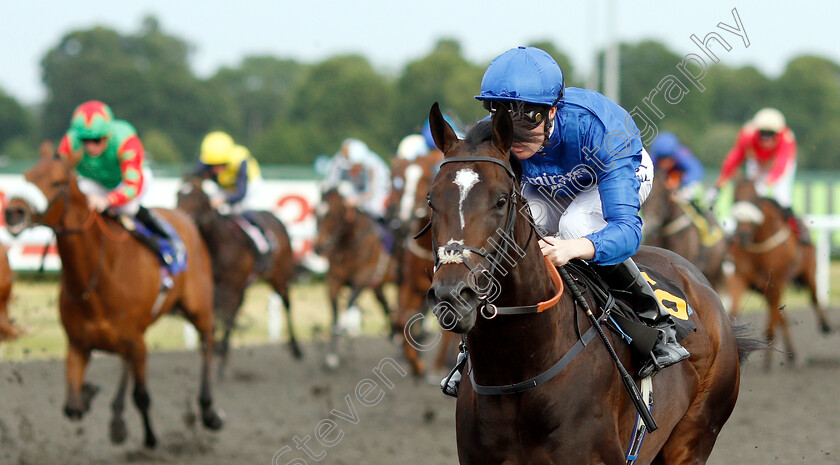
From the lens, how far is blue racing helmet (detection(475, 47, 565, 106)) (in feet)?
9.00

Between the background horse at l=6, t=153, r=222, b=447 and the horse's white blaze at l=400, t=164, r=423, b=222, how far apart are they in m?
2.40

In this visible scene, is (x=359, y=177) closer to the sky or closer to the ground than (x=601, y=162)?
closer to the ground

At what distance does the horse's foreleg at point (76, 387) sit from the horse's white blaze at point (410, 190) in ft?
10.1

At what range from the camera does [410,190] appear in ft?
26.6

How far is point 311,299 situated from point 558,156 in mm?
12297

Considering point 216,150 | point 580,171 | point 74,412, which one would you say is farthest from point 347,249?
point 580,171

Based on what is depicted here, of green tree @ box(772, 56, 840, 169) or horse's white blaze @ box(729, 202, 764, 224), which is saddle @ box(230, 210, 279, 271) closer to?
horse's white blaze @ box(729, 202, 764, 224)

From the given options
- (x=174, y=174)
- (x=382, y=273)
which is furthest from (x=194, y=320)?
(x=174, y=174)

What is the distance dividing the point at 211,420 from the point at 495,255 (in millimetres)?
4610

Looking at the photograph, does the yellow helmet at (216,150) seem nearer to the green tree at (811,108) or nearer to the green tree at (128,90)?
the green tree at (811,108)

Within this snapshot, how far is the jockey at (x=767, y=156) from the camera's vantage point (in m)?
9.87

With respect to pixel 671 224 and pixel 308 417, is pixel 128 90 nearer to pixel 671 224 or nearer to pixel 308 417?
pixel 671 224

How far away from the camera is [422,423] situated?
682cm

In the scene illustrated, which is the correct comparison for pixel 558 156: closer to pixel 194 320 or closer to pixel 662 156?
pixel 194 320
